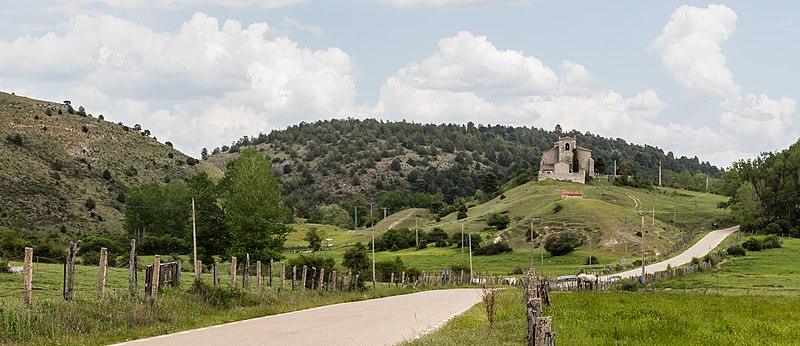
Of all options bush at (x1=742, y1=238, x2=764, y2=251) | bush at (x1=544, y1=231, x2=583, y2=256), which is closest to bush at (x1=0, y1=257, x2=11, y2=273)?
bush at (x1=742, y1=238, x2=764, y2=251)

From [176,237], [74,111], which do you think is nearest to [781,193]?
[176,237]

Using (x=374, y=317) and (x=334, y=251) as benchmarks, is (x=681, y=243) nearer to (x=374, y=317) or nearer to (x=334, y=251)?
(x=334, y=251)

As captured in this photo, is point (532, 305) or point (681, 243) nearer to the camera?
point (532, 305)

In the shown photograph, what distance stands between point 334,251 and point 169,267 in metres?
115

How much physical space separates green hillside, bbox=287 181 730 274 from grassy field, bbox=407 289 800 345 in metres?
84.1

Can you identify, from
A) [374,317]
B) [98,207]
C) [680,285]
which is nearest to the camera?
[374,317]

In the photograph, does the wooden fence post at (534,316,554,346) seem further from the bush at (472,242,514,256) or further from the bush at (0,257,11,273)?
the bush at (472,242,514,256)

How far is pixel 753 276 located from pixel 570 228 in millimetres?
66237

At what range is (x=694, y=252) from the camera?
12294 cm

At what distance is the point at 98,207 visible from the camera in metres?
125

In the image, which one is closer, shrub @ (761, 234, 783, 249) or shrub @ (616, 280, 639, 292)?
shrub @ (616, 280, 639, 292)

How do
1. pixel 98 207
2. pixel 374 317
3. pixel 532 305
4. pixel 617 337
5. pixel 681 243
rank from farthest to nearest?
1. pixel 681 243
2. pixel 98 207
3. pixel 374 317
4. pixel 617 337
5. pixel 532 305

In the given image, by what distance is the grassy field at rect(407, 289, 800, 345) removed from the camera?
62.6 ft

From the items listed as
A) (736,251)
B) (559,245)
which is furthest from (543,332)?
(559,245)
